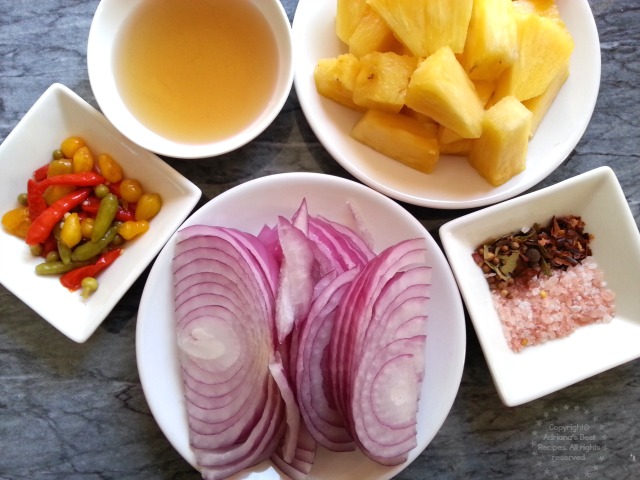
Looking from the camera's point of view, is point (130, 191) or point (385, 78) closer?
point (385, 78)

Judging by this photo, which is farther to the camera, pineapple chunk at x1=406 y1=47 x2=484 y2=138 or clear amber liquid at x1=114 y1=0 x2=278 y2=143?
clear amber liquid at x1=114 y1=0 x2=278 y2=143

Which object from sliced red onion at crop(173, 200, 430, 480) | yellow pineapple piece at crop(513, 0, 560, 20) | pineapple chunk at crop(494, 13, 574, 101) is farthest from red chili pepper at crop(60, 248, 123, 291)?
yellow pineapple piece at crop(513, 0, 560, 20)

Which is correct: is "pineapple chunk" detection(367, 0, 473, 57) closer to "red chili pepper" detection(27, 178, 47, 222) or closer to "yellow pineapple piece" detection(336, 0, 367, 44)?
"yellow pineapple piece" detection(336, 0, 367, 44)

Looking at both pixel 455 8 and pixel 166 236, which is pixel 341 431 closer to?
pixel 166 236

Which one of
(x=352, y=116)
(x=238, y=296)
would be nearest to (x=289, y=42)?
(x=352, y=116)

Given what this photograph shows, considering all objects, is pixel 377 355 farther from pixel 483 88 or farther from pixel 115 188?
pixel 115 188

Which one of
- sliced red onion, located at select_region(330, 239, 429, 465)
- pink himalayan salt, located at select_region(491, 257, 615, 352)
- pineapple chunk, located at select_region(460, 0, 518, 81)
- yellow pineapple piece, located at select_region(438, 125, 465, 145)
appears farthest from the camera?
pink himalayan salt, located at select_region(491, 257, 615, 352)

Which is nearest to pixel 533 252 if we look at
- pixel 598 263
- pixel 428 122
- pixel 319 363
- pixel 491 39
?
pixel 598 263
